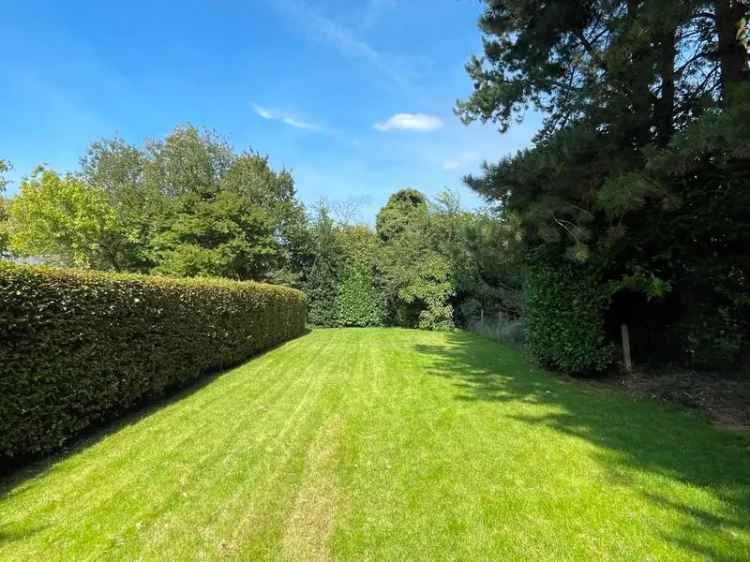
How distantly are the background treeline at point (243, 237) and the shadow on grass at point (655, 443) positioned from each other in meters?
7.26

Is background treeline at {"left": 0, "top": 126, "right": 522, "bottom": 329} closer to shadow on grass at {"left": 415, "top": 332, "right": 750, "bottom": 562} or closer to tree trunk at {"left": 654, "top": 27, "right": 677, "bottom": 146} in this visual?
shadow on grass at {"left": 415, "top": 332, "right": 750, "bottom": 562}

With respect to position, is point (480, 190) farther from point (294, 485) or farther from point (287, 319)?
point (287, 319)

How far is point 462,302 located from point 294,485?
49.5 feet

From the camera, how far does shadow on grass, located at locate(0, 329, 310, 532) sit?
300 cm

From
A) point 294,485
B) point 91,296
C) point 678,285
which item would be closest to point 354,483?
point 294,485

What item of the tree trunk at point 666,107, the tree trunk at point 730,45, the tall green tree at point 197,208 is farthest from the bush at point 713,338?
the tall green tree at point 197,208

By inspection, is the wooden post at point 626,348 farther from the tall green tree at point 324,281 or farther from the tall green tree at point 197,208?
the tall green tree at point 197,208

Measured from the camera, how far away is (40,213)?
15.4 m

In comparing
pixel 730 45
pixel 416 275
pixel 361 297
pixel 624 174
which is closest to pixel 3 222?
pixel 361 297

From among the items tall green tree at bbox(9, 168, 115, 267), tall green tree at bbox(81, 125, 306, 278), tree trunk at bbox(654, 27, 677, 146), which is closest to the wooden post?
tree trunk at bbox(654, 27, 677, 146)

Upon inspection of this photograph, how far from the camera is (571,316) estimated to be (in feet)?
22.7

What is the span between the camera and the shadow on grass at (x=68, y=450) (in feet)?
9.84

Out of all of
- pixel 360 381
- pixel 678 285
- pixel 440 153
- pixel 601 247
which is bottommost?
pixel 360 381

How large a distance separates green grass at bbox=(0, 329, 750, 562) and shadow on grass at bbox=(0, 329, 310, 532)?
3 cm
